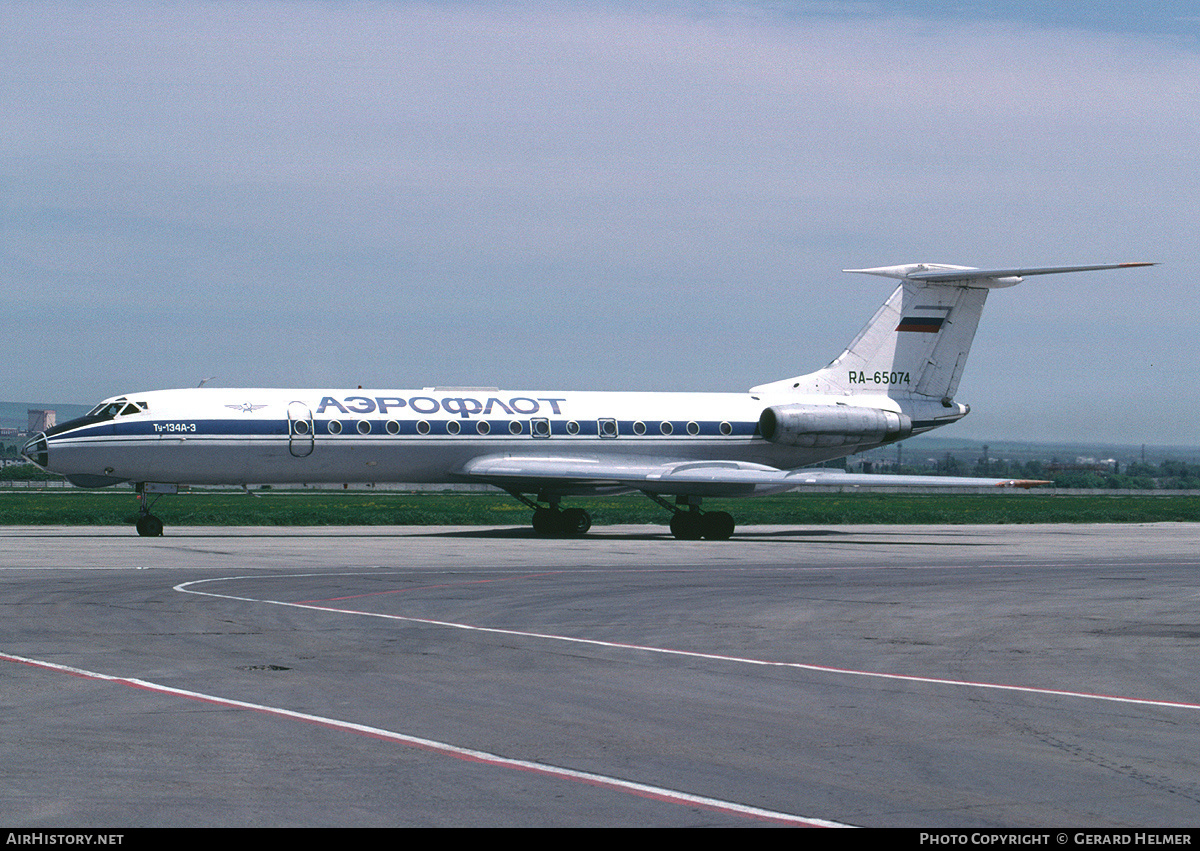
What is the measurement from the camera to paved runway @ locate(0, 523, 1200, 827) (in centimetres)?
807

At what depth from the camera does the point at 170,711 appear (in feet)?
35.2

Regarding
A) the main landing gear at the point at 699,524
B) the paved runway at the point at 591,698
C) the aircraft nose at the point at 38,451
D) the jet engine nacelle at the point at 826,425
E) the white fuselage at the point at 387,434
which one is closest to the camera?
the paved runway at the point at 591,698

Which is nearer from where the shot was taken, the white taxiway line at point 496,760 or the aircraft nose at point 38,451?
the white taxiway line at point 496,760

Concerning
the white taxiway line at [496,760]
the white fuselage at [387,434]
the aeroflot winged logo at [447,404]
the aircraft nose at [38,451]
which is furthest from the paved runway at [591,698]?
the aeroflot winged logo at [447,404]

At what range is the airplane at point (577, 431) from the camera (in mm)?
34969

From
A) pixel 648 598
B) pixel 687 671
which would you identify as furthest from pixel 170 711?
pixel 648 598

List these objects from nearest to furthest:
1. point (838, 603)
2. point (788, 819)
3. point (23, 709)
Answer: point (788, 819), point (23, 709), point (838, 603)

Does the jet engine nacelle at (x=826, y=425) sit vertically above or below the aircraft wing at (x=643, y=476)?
above

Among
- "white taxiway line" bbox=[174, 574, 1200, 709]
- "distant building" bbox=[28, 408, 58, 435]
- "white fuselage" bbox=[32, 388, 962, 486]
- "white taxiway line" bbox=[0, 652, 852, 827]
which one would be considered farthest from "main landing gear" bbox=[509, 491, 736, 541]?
"distant building" bbox=[28, 408, 58, 435]

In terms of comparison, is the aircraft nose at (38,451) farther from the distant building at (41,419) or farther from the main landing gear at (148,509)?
the distant building at (41,419)

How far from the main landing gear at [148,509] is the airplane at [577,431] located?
0.17ft

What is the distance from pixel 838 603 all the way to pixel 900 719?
29.3 feet

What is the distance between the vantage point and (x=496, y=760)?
360 inches

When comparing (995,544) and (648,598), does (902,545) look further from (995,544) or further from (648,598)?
(648,598)
